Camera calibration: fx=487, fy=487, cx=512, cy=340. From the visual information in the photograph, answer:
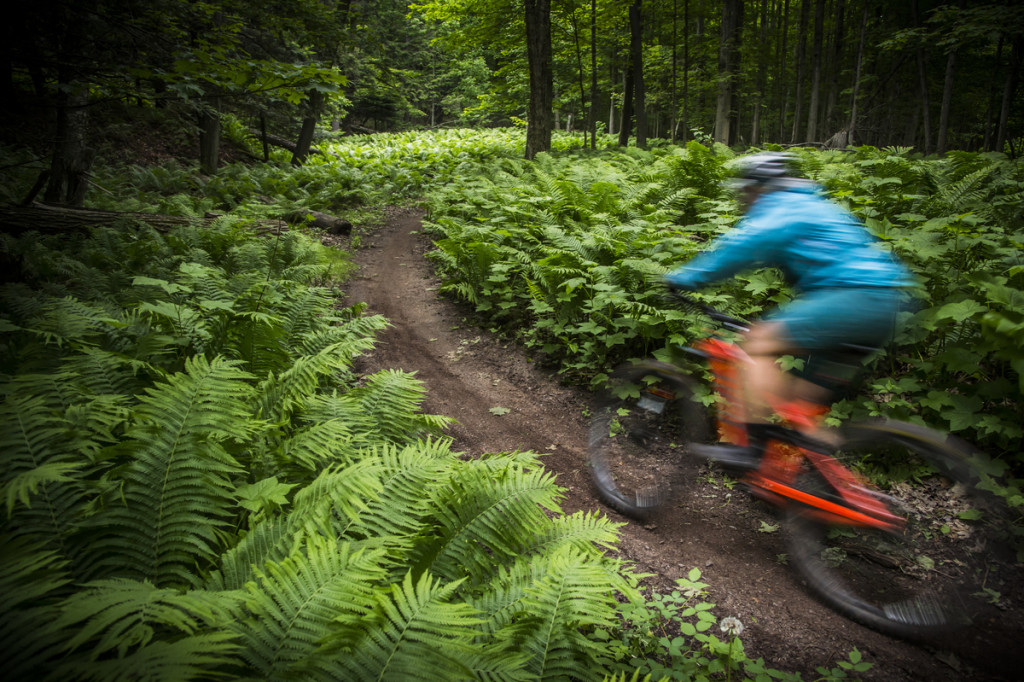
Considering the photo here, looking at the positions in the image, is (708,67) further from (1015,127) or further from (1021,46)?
(1015,127)

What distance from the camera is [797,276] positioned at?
3.04 meters

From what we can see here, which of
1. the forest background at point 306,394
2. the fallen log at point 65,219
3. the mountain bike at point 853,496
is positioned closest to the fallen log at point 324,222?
the forest background at point 306,394

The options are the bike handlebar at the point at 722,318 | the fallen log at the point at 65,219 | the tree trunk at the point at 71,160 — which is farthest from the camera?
the tree trunk at the point at 71,160

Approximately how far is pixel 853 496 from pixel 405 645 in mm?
2685

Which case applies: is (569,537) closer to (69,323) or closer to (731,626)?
(731,626)

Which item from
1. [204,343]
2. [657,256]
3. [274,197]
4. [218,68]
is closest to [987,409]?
[657,256]

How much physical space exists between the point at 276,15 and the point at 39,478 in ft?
22.0

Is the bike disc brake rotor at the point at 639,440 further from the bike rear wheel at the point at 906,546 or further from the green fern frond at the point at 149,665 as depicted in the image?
the green fern frond at the point at 149,665

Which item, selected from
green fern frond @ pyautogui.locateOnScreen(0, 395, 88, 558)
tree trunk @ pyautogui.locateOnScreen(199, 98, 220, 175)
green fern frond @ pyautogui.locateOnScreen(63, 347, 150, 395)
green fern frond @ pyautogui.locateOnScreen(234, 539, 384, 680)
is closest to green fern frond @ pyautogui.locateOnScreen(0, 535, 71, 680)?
green fern frond @ pyautogui.locateOnScreen(0, 395, 88, 558)

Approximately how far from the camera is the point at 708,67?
21.0 metres

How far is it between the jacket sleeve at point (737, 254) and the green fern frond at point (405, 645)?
8.69 feet

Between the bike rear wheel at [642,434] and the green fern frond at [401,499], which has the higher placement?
the green fern frond at [401,499]

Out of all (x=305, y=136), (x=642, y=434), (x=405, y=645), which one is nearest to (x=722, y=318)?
(x=642, y=434)

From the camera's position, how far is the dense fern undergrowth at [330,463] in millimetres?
1562
